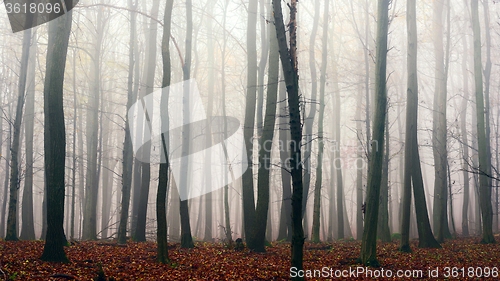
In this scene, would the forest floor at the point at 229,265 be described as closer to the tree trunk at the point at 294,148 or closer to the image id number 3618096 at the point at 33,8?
the tree trunk at the point at 294,148

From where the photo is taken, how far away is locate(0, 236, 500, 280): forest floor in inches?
315

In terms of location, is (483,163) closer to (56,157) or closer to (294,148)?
(294,148)

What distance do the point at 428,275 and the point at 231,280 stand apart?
443cm

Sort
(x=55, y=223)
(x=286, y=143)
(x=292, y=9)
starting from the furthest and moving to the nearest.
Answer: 1. (x=286, y=143)
2. (x=55, y=223)
3. (x=292, y=9)

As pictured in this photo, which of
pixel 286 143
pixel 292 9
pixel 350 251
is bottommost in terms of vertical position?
pixel 350 251

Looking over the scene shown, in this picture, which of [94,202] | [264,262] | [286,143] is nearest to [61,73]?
[264,262]

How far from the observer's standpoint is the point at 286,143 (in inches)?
622

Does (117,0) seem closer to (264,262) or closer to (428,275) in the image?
(264,262)
